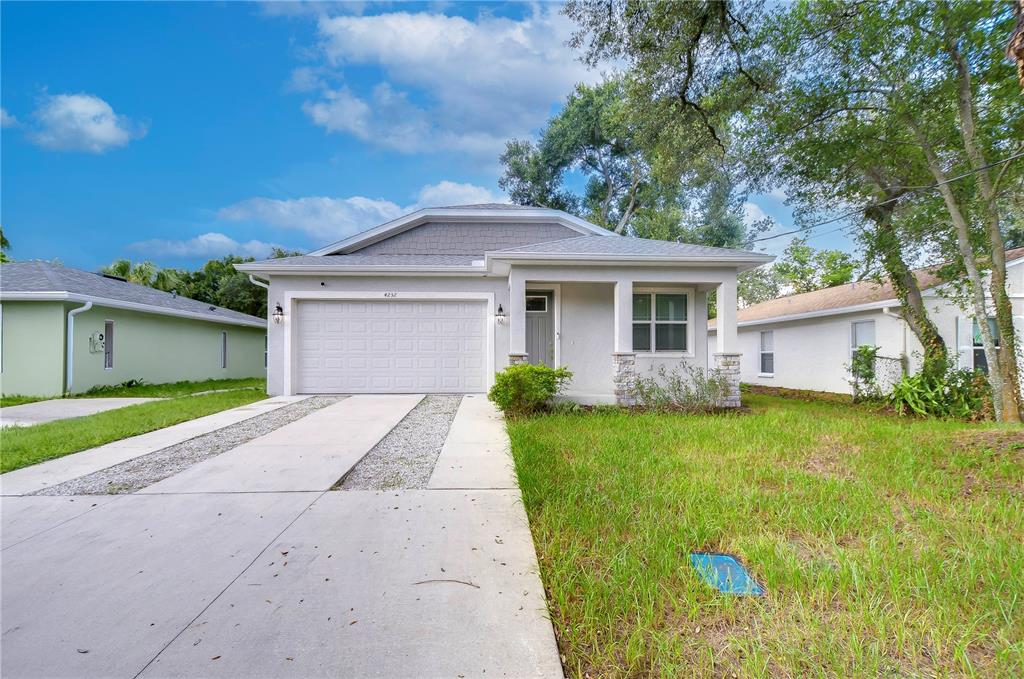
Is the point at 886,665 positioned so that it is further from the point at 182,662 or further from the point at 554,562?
the point at 182,662

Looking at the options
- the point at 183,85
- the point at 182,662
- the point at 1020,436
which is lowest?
the point at 182,662

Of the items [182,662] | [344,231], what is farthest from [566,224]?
[344,231]

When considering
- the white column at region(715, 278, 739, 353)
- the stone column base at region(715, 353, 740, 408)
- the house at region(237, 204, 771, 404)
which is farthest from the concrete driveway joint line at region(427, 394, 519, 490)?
the white column at region(715, 278, 739, 353)

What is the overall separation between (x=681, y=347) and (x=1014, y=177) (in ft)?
19.7

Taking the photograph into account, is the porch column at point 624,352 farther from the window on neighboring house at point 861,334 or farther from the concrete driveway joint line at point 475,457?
the window on neighboring house at point 861,334

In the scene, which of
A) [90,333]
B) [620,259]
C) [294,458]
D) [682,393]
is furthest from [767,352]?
Answer: [90,333]

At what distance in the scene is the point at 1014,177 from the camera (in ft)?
23.6

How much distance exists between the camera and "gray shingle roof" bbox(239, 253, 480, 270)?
1016 cm

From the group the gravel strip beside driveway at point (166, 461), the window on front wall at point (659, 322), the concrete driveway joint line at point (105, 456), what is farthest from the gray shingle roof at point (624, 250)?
the concrete driveway joint line at point (105, 456)

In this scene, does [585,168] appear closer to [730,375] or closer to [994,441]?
[730,375]

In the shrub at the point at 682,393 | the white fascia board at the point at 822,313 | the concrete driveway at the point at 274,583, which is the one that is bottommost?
the concrete driveway at the point at 274,583

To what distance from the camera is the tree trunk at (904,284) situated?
29.9ft

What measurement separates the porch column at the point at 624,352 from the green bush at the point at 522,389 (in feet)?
5.61

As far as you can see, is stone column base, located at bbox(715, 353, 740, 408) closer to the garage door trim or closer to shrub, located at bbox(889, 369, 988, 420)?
shrub, located at bbox(889, 369, 988, 420)
